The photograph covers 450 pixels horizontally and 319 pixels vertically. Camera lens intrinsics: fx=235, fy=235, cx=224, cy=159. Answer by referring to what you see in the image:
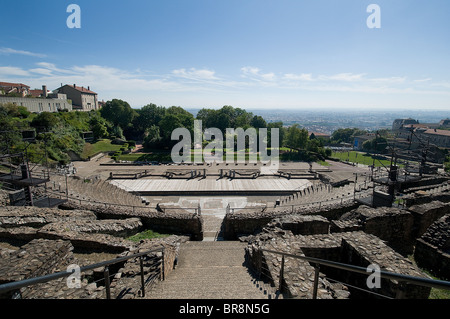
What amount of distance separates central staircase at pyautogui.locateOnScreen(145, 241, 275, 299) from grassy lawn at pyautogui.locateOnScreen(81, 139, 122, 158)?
33.5 meters

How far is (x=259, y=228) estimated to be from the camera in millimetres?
13641

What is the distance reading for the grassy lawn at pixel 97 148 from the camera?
37.5 meters

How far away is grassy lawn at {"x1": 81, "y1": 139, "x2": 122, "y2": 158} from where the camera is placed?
3747 cm

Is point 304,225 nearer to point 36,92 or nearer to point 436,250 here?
point 436,250

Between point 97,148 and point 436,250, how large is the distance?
4484 centimetres

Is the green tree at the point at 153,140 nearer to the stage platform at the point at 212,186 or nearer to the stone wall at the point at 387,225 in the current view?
the stage platform at the point at 212,186

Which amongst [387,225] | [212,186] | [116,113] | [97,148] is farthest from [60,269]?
[116,113]

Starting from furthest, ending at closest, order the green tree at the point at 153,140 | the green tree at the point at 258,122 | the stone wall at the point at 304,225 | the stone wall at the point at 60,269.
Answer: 1. the green tree at the point at 258,122
2. the green tree at the point at 153,140
3. the stone wall at the point at 304,225
4. the stone wall at the point at 60,269

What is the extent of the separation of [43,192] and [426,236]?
2185 centimetres

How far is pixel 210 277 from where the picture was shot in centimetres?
675

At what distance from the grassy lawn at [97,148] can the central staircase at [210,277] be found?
33490mm

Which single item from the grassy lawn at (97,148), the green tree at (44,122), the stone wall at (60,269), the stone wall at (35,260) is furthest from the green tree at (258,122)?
the stone wall at (35,260)

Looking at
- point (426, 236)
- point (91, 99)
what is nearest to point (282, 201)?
point (426, 236)
